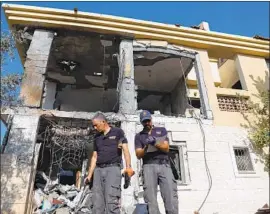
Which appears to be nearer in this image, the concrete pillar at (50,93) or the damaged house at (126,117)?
the damaged house at (126,117)

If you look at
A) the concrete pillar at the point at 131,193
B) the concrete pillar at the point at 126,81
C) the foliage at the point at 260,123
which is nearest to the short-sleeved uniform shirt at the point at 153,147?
the concrete pillar at the point at 131,193

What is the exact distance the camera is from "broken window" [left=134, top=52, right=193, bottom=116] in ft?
32.0

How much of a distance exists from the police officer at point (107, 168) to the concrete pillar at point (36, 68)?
10.7ft

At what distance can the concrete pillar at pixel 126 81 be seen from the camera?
7637mm

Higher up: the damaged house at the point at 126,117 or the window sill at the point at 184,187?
the damaged house at the point at 126,117

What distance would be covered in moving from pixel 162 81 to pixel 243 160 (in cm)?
521

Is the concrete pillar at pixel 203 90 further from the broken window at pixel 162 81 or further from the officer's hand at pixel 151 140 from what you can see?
the officer's hand at pixel 151 140

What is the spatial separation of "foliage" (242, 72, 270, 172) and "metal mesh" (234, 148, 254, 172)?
31 cm

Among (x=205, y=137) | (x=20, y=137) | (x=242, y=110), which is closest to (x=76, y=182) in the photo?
(x=20, y=137)

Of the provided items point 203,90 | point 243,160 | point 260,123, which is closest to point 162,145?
point 243,160

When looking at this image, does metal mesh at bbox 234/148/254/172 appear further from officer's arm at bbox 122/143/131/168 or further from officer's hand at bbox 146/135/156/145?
officer's arm at bbox 122/143/131/168

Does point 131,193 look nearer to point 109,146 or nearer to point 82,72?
point 109,146

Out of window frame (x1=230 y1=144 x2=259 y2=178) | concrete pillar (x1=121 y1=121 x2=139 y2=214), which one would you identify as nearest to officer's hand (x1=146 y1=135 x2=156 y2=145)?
concrete pillar (x1=121 y1=121 x2=139 y2=214)

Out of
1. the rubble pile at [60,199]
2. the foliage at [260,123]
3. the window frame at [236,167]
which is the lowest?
the rubble pile at [60,199]
